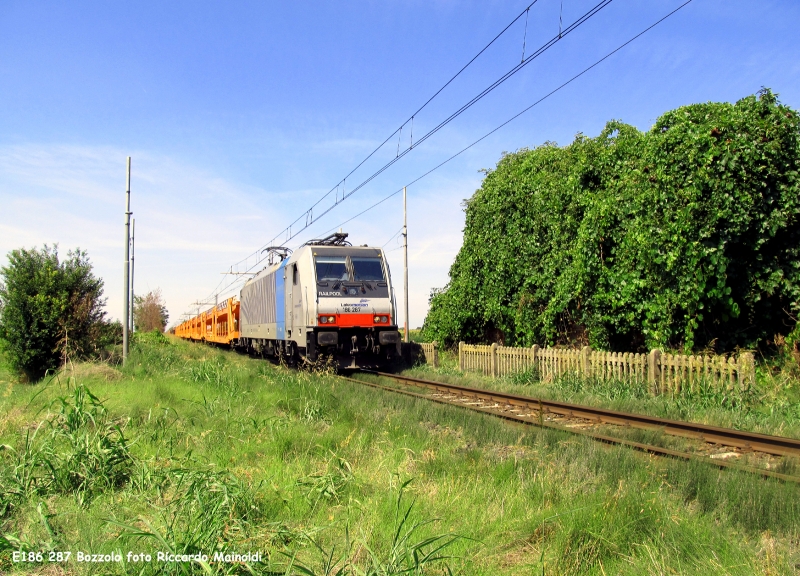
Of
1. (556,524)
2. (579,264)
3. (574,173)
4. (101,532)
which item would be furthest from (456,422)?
(574,173)

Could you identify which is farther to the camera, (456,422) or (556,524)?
(456,422)

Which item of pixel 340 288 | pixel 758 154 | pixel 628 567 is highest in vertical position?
pixel 758 154

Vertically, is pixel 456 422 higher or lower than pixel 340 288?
lower

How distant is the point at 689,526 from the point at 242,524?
10.3ft

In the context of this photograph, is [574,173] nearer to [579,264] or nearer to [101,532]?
[579,264]

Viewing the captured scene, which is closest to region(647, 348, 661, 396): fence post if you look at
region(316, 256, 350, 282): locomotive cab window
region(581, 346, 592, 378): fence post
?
region(581, 346, 592, 378): fence post

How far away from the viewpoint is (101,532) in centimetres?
421

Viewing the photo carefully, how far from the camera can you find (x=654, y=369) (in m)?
11.4

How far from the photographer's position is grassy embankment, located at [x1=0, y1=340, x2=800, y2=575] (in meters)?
3.78

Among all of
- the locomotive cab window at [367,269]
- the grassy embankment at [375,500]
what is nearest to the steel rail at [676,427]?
the grassy embankment at [375,500]

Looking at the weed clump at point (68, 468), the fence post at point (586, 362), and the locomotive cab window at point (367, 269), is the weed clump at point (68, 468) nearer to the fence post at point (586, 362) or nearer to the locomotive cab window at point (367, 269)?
the fence post at point (586, 362)

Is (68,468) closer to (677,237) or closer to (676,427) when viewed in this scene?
(676,427)

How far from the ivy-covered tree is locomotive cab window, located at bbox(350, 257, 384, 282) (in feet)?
26.0

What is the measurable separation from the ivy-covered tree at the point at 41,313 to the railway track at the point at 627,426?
428 inches
